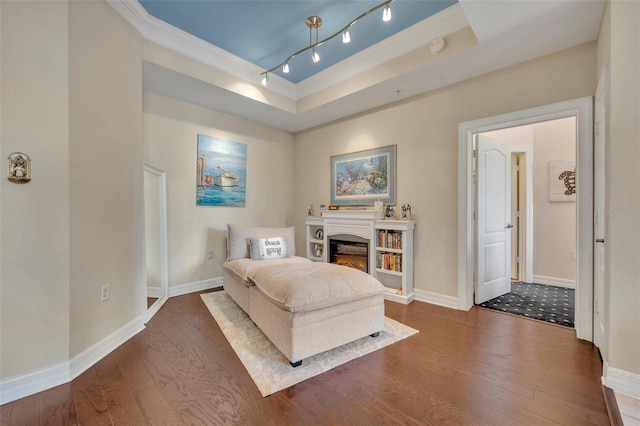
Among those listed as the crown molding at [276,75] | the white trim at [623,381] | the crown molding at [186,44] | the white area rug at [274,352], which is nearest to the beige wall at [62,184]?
the crown molding at [186,44]

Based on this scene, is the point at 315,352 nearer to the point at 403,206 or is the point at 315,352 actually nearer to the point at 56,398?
the point at 56,398

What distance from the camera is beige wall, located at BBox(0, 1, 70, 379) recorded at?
1672 mm

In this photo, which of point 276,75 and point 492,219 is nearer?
point 492,219

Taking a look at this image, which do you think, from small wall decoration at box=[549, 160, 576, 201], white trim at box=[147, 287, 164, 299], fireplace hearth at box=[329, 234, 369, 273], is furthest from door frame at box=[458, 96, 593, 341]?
white trim at box=[147, 287, 164, 299]

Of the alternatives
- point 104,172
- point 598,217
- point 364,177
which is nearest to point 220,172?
point 104,172

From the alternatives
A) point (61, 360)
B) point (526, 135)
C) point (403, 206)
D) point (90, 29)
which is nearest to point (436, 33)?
point (403, 206)

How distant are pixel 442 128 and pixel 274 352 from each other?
3.05 metres

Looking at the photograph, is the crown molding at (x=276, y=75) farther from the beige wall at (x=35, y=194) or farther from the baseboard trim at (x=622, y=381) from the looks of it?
the baseboard trim at (x=622, y=381)

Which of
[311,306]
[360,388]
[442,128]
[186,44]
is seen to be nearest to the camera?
[360,388]

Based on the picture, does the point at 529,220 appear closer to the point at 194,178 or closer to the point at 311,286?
the point at 311,286

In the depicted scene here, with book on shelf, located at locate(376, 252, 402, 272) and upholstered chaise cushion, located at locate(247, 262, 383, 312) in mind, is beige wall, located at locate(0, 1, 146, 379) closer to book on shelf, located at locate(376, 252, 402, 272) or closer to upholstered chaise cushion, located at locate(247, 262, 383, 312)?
upholstered chaise cushion, located at locate(247, 262, 383, 312)

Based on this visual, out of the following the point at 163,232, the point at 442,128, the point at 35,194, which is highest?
the point at 442,128

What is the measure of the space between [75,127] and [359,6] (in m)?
2.56

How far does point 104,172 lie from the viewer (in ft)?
7.28
